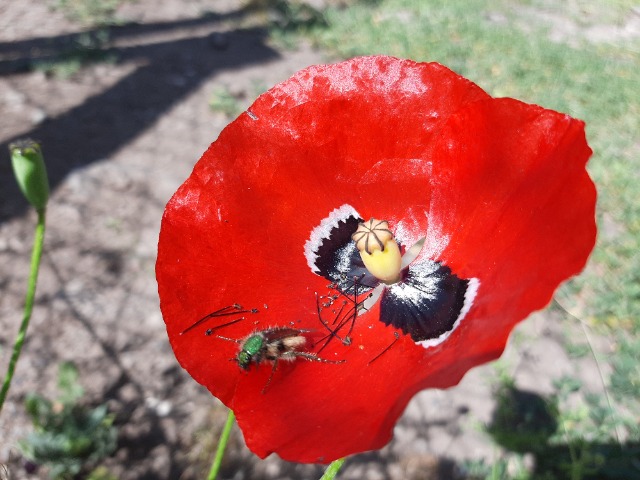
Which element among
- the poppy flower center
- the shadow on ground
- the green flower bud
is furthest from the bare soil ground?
the poppy flower center

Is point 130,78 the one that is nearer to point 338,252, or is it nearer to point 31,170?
point 31,170

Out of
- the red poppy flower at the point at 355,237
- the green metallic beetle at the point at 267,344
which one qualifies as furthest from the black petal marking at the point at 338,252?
the green metallic beetle at the point at 267,344

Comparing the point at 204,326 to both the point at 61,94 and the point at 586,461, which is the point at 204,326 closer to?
the point at 586,461

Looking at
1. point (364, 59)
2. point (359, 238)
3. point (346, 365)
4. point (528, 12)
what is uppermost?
point (364, 59)

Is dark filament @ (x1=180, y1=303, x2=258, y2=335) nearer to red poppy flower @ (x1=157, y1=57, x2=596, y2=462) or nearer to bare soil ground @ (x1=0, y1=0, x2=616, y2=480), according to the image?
red poppy flower @ (x1=157, y1=57, x2=596, y2=462)

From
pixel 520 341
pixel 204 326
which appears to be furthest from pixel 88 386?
pixel 520 341

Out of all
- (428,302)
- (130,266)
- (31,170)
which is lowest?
(130,266)

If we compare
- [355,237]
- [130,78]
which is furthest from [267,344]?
[130,78]
